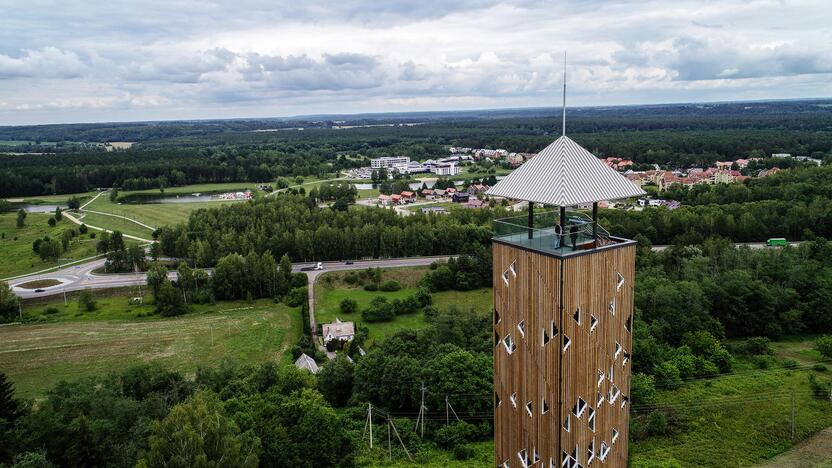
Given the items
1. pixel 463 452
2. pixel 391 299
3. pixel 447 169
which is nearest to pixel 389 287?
pixel 391 299

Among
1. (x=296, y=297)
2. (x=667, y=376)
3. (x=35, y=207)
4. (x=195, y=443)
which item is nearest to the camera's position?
(x=195, y=443)

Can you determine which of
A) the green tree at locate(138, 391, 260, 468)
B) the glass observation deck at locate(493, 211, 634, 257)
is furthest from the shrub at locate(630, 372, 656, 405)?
the green tree at locate(138, 391, 260, 468)

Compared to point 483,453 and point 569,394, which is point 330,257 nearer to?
point 483,453

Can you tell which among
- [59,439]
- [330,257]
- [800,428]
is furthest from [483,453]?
[330,257]

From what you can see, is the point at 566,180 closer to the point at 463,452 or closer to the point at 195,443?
the point at 195,443

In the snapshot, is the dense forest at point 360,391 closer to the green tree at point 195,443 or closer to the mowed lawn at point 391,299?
the green tree at point 195,443

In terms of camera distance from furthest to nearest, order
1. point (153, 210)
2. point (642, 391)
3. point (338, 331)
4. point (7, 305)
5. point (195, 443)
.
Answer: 1. point (153, 210)
2. point (7, 305)
3. point (338, 331)
4. point (642, 391)
5. point (195, 443)
